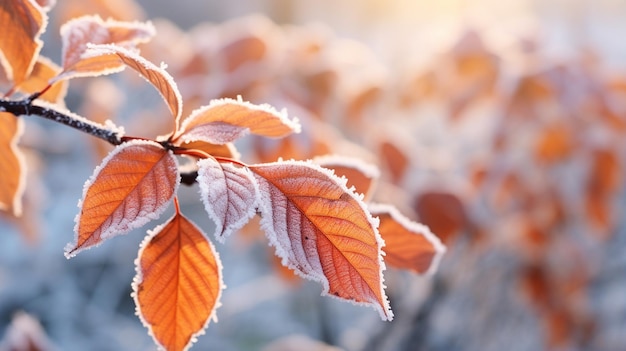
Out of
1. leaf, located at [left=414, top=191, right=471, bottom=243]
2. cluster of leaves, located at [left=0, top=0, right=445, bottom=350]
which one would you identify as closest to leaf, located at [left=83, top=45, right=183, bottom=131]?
cluster of leaves, located at [left=0, top=0, right=445, bottom=350]

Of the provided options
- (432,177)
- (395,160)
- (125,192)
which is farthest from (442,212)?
(125,192)

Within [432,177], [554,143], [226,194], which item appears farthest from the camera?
[554,143]

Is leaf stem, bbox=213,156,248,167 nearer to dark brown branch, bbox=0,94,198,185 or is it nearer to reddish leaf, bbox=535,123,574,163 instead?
dark brown branch, bbox=0,94,198,185

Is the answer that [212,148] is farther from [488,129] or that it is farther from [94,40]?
[488,129]

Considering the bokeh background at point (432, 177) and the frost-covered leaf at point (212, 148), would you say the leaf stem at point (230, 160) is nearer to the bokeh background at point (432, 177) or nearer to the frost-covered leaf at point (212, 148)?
the frost-covered leaf at point (212, 148)

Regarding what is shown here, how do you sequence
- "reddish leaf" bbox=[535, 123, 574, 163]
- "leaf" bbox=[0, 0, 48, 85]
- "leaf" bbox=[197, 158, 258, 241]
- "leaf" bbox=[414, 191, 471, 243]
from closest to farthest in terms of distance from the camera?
"leaf" bbox=[197, 158, 258, 241], "leaf" bbox=[0, 0, 48, 85], "leaf" bbox=[414, 191, 471, 243], "reddish leaf" bbox=[535, 123, 574, 163]

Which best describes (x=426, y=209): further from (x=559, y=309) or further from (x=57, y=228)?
A: (x=57, y=228)
